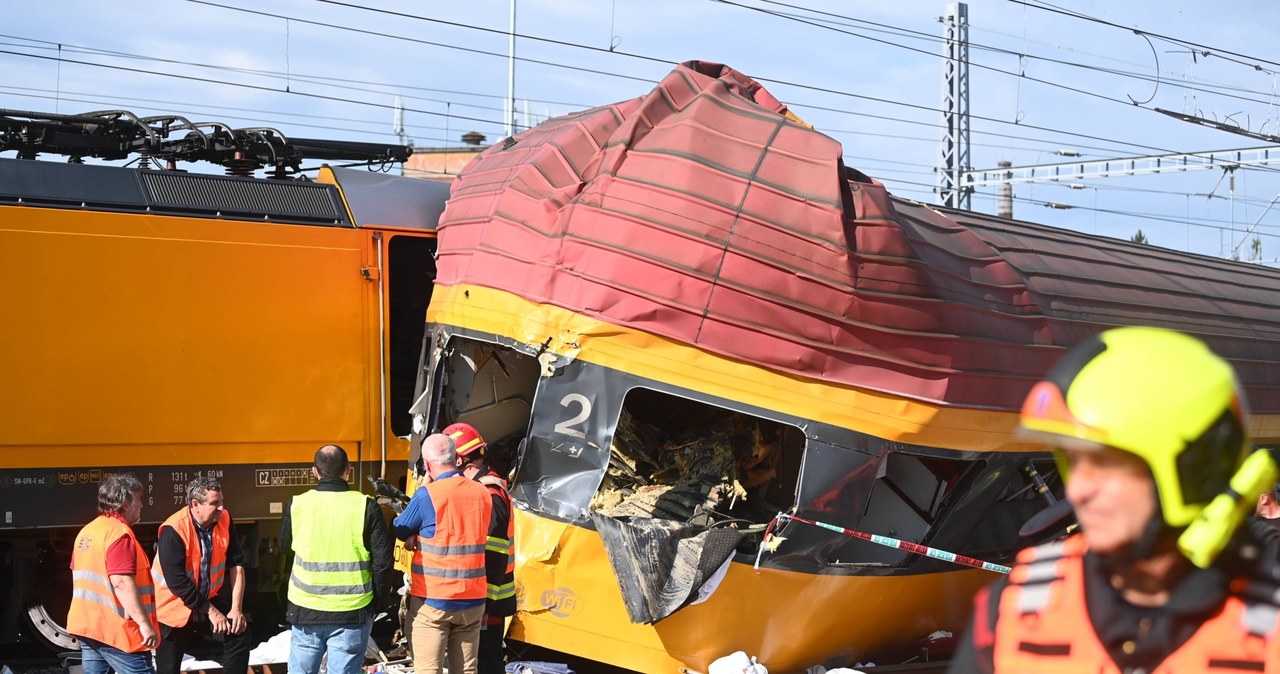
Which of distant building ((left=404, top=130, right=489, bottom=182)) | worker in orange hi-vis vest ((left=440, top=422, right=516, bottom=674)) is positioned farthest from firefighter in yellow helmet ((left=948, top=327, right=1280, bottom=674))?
distant building ((left=404, top=130, right=489, bottom=182))

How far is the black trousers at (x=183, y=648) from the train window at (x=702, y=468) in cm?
197

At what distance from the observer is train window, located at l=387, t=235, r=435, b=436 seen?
9062mm

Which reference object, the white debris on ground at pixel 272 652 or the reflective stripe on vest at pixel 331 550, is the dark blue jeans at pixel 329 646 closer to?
the reflective stripe on vest at pixel 331 550

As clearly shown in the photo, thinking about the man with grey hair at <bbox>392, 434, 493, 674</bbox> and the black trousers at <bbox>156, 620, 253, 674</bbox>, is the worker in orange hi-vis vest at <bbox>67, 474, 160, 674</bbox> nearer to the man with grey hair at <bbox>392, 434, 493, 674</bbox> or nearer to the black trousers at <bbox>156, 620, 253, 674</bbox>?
the black trousers at <bbox>156, 620, 253, 674</bbox>

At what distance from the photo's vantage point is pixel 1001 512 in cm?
779

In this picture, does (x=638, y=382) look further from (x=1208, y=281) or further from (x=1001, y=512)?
(x=1208, y=281)

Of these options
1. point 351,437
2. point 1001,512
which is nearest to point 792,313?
point 1001,512

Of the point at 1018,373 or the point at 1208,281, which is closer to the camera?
the point at 1018,373

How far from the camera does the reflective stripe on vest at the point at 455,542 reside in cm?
606

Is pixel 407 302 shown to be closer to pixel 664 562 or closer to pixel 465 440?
pixel 465 440

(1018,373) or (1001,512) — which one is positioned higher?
(1018,373)

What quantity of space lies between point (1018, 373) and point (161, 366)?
5.30 metres

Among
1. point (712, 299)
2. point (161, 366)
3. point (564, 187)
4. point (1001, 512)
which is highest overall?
point (564, 187)

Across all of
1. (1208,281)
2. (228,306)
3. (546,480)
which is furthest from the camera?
(1208,281)
